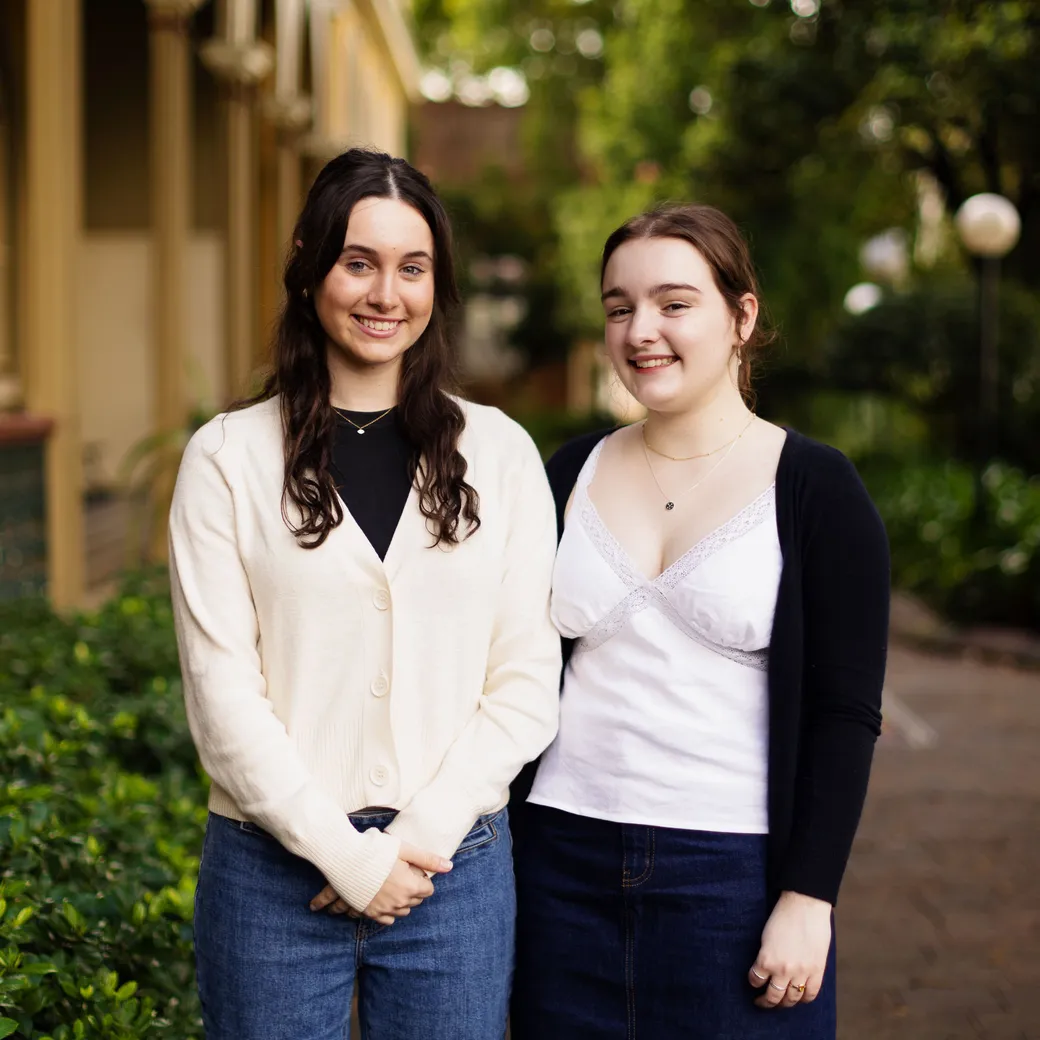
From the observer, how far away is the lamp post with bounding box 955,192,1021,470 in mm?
10516

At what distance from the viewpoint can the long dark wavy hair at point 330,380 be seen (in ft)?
6.59

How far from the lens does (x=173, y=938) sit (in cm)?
264


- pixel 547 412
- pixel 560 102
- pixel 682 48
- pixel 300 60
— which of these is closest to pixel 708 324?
pixel 300 60

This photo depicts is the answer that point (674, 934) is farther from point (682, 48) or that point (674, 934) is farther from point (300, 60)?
point (682, 48)

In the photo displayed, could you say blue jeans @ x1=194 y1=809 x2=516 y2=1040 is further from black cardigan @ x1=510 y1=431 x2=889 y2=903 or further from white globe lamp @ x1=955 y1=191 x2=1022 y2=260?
white globe lamp @ x1=955 y1=191 x2=1022 y2=260

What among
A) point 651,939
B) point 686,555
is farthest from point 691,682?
point 651,939

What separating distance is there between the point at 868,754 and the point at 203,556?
3.41 ft

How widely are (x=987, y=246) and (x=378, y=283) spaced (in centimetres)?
955

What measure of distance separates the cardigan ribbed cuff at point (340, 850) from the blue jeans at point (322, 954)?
8cm

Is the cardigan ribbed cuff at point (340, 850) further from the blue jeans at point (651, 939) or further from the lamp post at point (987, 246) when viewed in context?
the lamp post at point (987, 246)

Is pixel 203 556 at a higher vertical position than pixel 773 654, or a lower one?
higher

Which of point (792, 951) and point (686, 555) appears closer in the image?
point (792, 951)

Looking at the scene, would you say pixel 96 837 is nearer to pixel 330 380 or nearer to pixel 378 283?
pixel 330 380

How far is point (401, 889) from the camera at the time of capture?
191 cm
